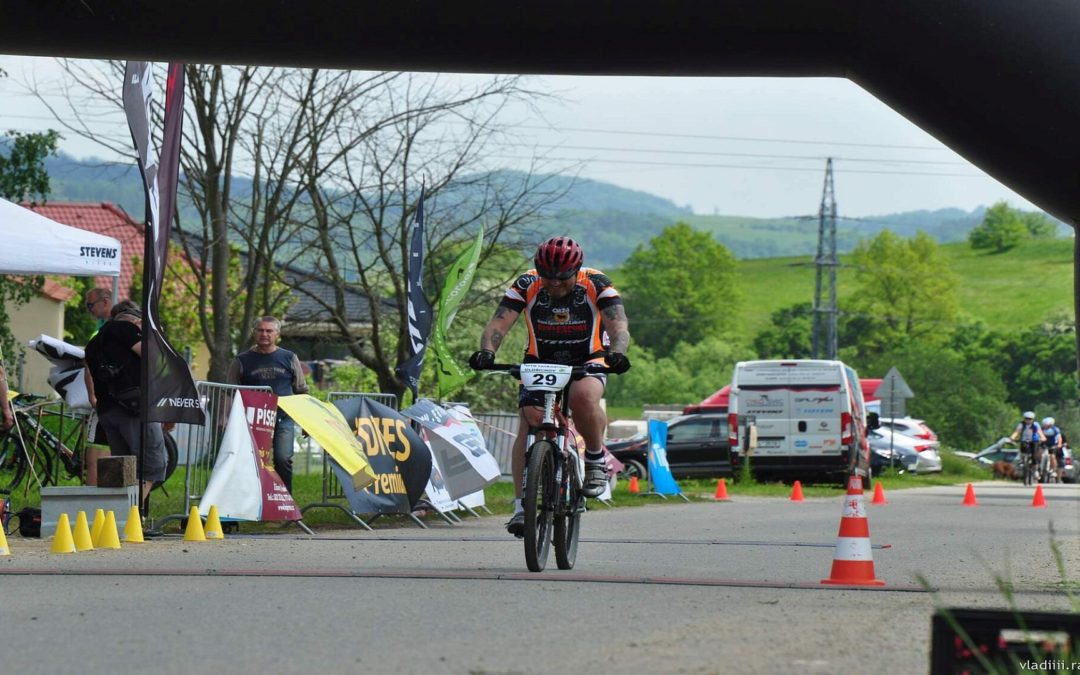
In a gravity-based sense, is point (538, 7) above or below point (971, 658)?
above

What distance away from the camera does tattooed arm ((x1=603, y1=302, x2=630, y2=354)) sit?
9.88m

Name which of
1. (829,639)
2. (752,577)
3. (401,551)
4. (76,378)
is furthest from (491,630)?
(76,378)

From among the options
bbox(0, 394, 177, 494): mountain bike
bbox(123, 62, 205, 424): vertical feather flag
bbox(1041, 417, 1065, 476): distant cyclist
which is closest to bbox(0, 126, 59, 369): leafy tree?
bbox(0, 394, 177, 494): mountain bike

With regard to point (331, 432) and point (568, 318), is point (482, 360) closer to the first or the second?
point (568, 318)

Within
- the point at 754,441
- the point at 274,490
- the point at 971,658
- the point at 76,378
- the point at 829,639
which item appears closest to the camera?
the point at 971,658

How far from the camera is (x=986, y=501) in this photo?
88.1 ft

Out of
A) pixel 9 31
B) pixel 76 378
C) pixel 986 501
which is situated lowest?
pixel 986 501

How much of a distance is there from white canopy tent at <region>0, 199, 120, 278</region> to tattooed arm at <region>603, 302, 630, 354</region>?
640 cm

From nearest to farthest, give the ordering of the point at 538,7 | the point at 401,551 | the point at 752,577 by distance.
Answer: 1. the point at 538,7
2. the point at 752,577
3. the point at 401,551

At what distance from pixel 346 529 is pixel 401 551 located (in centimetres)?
255

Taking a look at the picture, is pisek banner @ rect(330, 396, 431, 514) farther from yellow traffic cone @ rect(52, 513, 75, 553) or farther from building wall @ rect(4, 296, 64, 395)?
building wall @ rect(4, 296, 64, 395)

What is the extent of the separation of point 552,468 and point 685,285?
13278 centimetres

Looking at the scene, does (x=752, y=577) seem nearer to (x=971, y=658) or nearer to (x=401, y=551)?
(x=401, y=551)

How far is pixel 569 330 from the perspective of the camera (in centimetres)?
994
